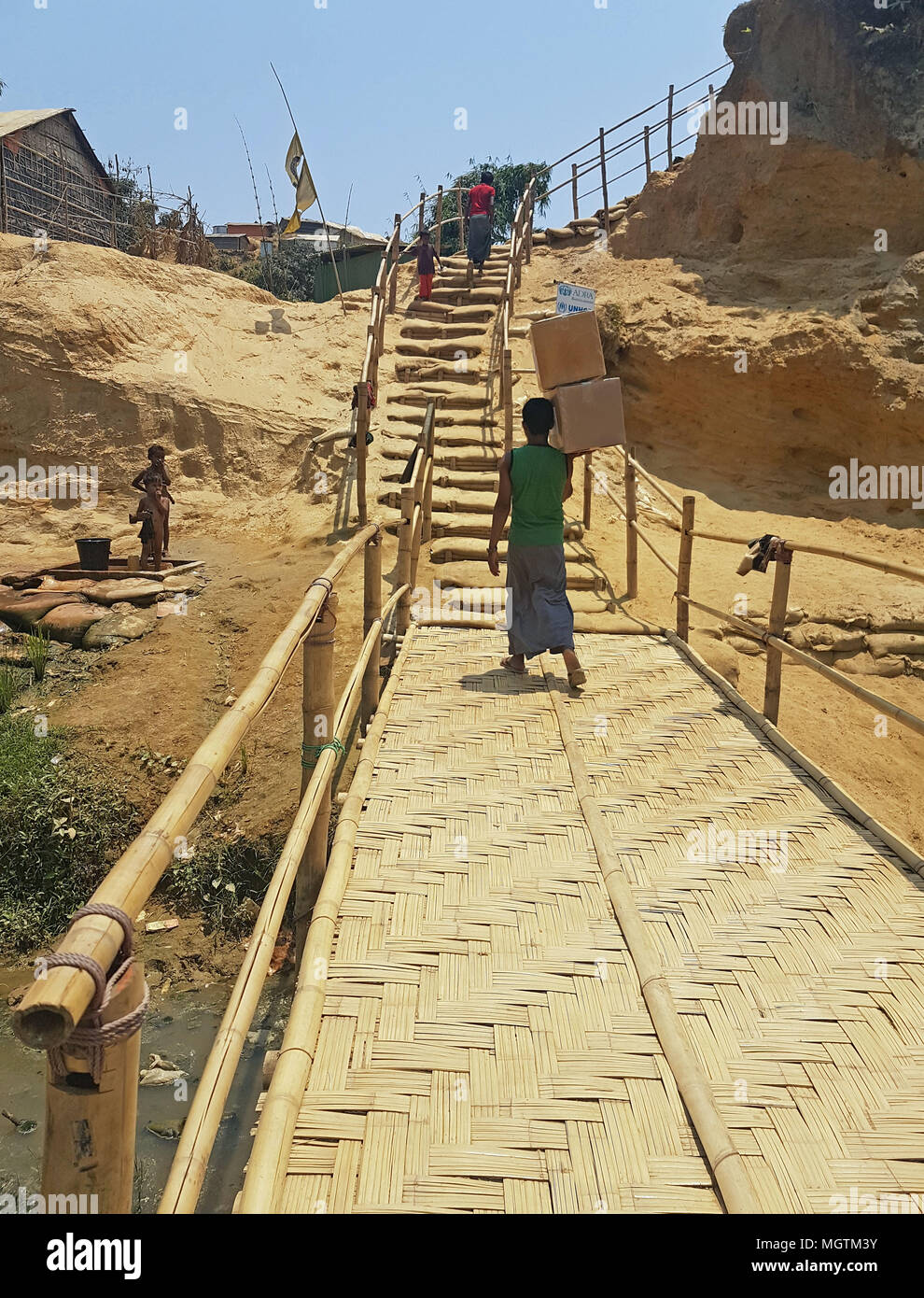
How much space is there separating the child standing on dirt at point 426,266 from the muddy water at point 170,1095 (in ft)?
30.1

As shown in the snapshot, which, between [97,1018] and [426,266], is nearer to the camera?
[97,1018]

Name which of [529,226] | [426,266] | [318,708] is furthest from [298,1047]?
[529,226]

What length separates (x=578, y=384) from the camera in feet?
15.3

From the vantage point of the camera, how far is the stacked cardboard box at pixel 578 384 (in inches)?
181

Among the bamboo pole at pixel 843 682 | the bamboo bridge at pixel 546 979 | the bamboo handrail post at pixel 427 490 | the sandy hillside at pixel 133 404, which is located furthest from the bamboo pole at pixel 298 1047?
the sandy hillside at pixel 133 404

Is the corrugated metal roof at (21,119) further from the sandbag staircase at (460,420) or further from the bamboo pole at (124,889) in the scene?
the bamboo pole at (124,889)

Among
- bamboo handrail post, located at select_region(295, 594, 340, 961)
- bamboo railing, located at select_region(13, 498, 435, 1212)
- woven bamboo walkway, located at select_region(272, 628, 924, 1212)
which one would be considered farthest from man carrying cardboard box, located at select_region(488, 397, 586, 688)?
bamboo railing, located at select_region(13, 498, 435, 1212)

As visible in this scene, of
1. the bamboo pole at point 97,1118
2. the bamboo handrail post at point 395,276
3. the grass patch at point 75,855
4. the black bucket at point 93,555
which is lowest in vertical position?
the grass patch at point 75,855

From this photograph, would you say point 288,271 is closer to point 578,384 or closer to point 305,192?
point 305,192

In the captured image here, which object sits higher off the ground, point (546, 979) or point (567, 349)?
point (567, 349)

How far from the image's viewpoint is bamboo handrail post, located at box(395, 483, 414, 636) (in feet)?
17.3

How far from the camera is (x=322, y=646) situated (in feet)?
9.82

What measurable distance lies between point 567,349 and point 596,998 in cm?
353
